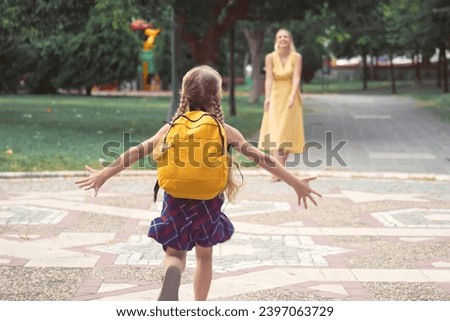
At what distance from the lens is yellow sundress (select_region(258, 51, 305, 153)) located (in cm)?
1385

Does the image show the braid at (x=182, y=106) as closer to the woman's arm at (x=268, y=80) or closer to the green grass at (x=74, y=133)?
the woman's arm at (x=268, y=80)

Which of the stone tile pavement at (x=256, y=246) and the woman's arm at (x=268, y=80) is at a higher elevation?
the woman's arm at (x=268, y=80)

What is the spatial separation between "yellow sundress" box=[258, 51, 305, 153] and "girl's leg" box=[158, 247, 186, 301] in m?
8.41

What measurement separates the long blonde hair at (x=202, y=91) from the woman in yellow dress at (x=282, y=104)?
26.9 ft

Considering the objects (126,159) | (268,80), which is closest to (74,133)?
(268,80)

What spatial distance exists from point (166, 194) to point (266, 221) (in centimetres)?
483

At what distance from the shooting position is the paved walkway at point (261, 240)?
6.82 metres

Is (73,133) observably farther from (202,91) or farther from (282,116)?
(202,91)

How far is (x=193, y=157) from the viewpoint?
5.25m

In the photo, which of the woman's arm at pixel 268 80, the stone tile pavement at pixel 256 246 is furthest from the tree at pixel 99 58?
the stone tile pavement at pixel 256 246

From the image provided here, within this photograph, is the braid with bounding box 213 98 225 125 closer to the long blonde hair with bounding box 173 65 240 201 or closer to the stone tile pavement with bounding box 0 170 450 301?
the long blonde hair with bounding box 173 65 240 201
